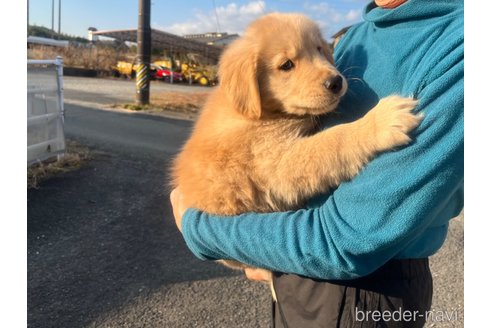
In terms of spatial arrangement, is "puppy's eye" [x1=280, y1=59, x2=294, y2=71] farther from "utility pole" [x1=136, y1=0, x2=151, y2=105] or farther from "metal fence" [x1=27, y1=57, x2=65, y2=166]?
"utility pole" [x1=136, y1=0, x2=151, y2=105]

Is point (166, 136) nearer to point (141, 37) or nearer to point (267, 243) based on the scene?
point (141, 37)

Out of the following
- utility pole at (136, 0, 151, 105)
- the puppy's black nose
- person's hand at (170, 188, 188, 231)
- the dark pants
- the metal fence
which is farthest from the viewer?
utility pole at (136, 0, 151, 105)

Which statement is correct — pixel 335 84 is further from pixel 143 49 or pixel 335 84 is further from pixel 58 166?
pixel 143 49

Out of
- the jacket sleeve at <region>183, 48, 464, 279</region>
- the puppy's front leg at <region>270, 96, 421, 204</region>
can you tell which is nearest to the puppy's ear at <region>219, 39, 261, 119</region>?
the puppy's front leg at <region>270, 96, 421, 204</region>

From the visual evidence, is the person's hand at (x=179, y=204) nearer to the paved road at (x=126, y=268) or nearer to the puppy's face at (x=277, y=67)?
the puppy's face at (x=277, y=67)

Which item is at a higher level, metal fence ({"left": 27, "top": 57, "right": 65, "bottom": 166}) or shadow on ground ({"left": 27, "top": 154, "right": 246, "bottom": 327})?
metal fence ({"left": 27, "top": 57, "right": 65, "bottom": 166})

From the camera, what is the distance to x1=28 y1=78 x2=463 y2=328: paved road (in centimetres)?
360

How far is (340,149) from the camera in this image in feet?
5.09

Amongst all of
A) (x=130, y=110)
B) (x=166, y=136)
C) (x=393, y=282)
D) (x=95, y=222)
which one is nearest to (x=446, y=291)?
(x=393, y=282)

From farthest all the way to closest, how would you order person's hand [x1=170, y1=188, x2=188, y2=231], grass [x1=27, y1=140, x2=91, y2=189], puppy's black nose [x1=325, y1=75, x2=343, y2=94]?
grass [x1=27, y1=140, x2=91, y2=189], person's hand [x1=170, y1=188, x2=188, y2=231], puppy's black nose [x1=325, y1=75, x2=343, y2=94]

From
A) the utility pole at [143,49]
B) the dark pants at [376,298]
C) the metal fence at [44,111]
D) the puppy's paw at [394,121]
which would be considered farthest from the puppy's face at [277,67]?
the utility pole at [143,49]

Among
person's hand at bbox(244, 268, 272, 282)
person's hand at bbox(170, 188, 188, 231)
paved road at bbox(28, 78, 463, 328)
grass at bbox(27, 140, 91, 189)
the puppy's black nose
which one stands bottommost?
paved road at bbox(28, 78, 463, 328)

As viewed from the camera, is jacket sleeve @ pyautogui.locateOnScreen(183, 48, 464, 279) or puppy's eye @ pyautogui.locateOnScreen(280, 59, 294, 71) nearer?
jacket sleeve @ pyautogui.locateOnScreen(183, 48, 464, 279)

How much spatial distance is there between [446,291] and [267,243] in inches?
136
